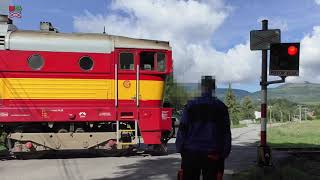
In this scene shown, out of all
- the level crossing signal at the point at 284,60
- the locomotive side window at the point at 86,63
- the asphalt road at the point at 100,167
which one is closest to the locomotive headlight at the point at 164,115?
the asphalt road at the point at 100,167

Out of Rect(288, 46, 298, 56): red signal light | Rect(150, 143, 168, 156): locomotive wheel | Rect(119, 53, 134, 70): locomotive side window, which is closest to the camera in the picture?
Rect(288, 46, 298, 56): red signal light

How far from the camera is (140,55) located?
16.2 metres

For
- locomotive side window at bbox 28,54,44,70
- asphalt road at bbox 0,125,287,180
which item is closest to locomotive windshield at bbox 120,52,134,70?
locomotive side window at bbox 28,54,44,70

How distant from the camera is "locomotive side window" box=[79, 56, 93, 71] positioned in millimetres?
15859

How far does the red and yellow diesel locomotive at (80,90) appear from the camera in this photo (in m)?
15.5

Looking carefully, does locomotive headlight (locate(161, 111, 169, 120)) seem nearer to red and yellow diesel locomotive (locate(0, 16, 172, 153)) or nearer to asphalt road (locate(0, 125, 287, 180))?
red and yellow diesel locomotive (locate(0, 16, 172, 153))

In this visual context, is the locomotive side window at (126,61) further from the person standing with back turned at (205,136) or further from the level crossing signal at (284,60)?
the person standing with back turned at (205,136)

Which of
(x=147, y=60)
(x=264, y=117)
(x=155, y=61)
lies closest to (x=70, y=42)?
(x=147, y=60)

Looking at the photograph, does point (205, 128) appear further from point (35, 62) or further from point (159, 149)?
point (159, 149)

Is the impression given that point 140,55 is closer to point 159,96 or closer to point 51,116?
point 159,96

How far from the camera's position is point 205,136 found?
20.3ft

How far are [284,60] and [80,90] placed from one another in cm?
669

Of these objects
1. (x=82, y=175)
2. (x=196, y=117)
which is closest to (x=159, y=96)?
(x=82, y=175)

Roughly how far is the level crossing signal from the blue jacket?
5.59 meters
